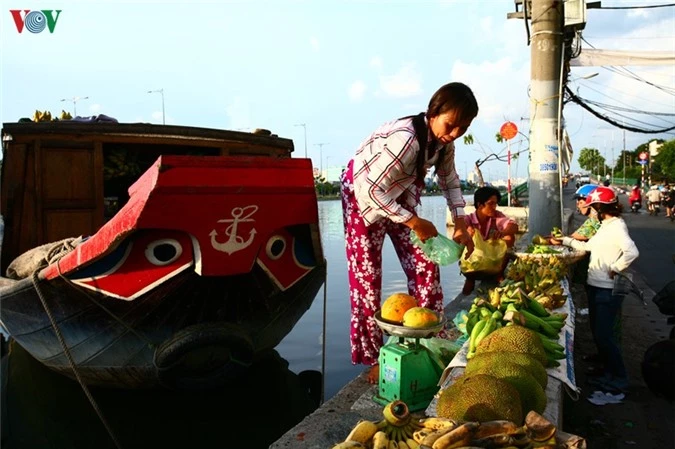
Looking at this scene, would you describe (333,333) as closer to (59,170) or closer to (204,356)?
(204,356)

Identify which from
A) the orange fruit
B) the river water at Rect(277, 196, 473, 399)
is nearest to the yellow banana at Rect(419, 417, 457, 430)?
the orange fruit

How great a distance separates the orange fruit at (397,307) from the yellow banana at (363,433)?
39.7 inches

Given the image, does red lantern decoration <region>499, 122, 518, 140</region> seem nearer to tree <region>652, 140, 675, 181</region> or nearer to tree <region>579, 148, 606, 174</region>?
tree <region>652, 140, 675, 181</region>

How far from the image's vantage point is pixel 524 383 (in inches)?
79.2

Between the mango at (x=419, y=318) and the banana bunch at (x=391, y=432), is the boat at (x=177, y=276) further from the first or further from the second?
the banana bunch at (x=391, y=432)

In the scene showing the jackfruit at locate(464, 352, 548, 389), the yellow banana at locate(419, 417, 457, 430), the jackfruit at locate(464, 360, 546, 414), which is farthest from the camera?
the jackfruit at locate(464, 352, 548, 389)

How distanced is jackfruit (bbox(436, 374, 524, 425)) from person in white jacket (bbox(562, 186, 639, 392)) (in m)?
2.32

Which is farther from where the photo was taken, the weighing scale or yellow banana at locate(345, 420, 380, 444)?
the weighing scale

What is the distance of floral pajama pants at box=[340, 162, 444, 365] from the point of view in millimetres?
3008

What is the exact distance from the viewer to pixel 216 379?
14.1ft

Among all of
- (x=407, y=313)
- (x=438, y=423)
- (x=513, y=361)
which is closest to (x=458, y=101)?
(x=407, y=313)

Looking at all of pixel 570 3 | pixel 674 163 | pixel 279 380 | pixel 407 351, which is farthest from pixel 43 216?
pixel 674 163

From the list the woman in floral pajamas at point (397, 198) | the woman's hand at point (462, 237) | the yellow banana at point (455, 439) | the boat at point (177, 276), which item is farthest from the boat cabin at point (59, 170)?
the yellow banana at point (455, 439)

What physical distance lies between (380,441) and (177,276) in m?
2.44
